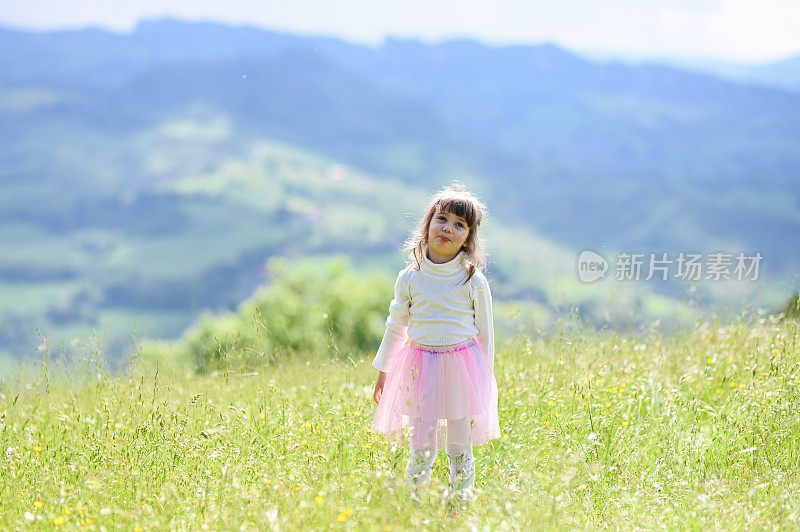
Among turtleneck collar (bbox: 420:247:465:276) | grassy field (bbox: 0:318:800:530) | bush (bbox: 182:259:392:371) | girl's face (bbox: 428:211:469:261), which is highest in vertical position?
girl's face (bbox: 428:211:469:261)

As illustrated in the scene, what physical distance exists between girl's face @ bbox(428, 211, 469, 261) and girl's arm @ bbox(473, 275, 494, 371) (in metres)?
0.24

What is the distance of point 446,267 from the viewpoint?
4191mm

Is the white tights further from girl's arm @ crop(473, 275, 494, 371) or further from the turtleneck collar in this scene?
the turtleneck collar

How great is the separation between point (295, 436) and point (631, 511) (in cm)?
200

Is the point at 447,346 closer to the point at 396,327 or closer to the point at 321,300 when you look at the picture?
the point at 396,327

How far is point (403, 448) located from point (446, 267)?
1.08 m

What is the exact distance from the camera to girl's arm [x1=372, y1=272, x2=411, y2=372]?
430 cm

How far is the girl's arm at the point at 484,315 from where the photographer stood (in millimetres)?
4184

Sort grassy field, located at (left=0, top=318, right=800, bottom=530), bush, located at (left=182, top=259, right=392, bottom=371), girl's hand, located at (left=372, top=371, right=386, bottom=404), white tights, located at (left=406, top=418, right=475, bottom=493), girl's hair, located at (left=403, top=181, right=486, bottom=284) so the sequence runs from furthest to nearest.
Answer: bush, located at (left=182, top=259, right=392, bottom=371), girl's hand, located at (left=372, top=371, right=386, bottom=404), girl's hair, located at (left=403, top=181, right=486, bottom=284), white tights, located at (left=406, top=418, right=475, bottom=493), grassy field, located at (left=0, top=318, right=800, bottom=530)

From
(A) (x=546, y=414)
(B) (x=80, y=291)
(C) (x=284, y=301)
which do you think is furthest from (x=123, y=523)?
(B) (x=80, y=291)

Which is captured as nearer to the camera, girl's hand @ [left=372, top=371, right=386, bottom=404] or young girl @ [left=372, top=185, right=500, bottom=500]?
young girl @ [left=372, top=185, right=500, bottom=500]

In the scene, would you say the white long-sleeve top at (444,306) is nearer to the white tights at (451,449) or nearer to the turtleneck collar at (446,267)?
the turtleneck collar at (446,267)

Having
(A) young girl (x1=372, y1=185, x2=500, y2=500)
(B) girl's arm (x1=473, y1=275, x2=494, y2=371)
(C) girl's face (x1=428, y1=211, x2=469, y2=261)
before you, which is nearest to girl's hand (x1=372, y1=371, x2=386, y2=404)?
(A) young girl (x1=372, y1=185, x2=500, y2=500)

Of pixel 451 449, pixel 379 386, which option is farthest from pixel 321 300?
pixel 451 449
